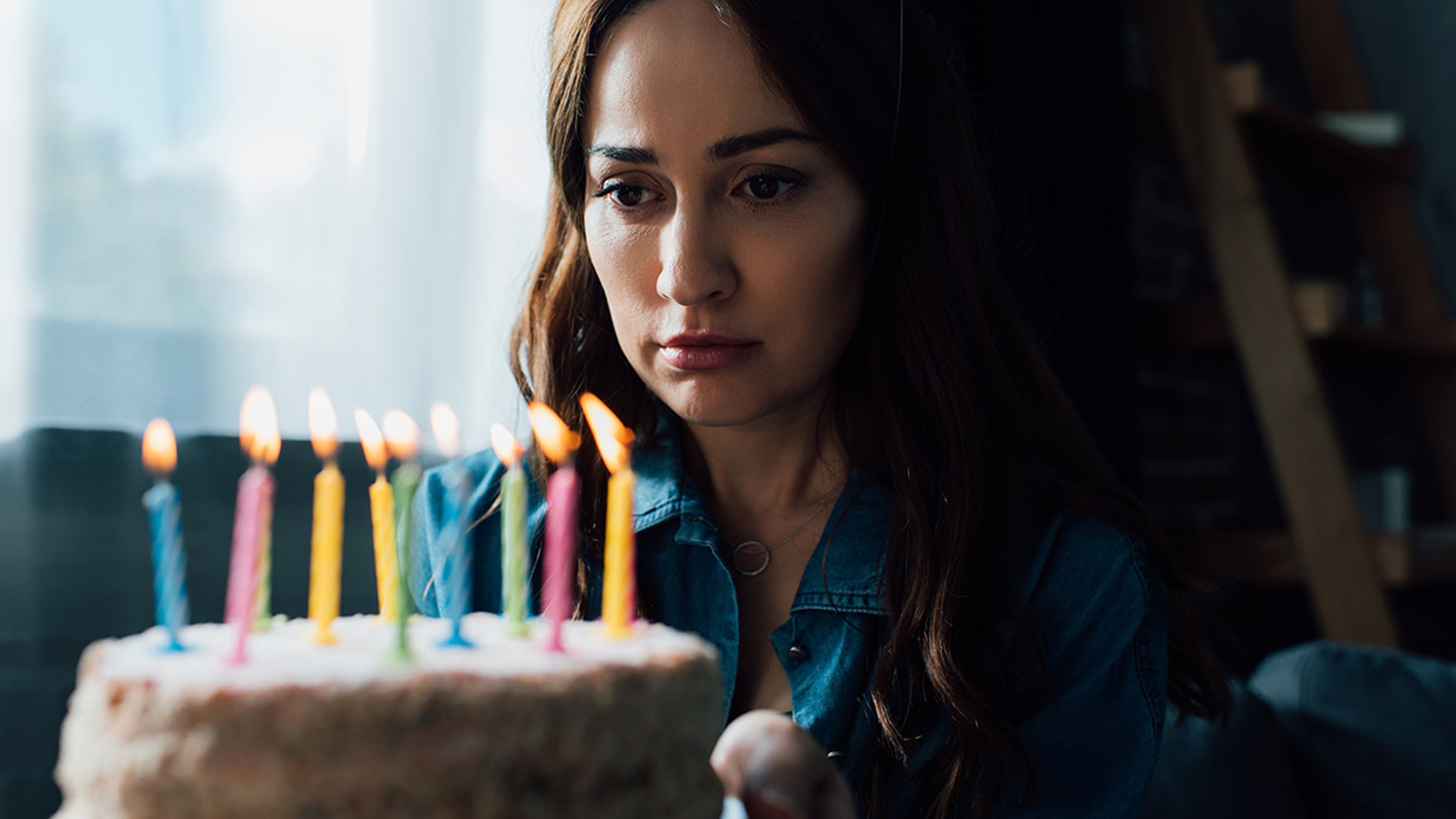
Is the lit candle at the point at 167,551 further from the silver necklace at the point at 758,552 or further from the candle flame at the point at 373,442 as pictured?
the silver necklace at the point at 758,552

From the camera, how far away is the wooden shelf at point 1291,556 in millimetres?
2213

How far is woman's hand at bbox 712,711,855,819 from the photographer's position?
1.84ft

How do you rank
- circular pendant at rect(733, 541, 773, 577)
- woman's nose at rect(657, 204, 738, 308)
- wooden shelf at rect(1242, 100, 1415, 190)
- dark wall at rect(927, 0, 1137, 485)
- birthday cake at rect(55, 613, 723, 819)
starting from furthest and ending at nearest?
wooden shelf at rect(1242, 100, 1415, 190)
dark wall at rect(927, 0, 1137, 485)
circular pendant at rect(733, 541, 773, 577)
woman's nose at rect(657, 204, 738, 308)
birthday cake at rect(55, 613, 723, 819)

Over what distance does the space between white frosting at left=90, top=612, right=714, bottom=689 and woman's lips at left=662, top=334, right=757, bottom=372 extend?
457mm

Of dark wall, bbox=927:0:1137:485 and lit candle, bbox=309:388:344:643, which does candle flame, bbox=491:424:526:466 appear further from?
dark wall, bbox=927:0:1137:485

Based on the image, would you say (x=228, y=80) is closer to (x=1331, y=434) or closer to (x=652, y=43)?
(x=652, y=43)

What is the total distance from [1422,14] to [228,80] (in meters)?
2.94

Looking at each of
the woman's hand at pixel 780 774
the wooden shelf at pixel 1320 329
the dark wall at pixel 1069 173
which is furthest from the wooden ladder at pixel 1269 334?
the woman's hand at pixel 780 774

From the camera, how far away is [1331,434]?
225 cm

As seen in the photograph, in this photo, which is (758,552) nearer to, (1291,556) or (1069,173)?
(1069,173)

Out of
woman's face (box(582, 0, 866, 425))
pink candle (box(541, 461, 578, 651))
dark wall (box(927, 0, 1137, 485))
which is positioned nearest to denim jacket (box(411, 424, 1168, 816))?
woman's face (box(582, 0, 866, 425))

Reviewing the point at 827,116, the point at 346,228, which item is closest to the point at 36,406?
the point at 346,228

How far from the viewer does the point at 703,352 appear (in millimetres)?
1047

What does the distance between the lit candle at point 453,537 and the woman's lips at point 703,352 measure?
20cm
